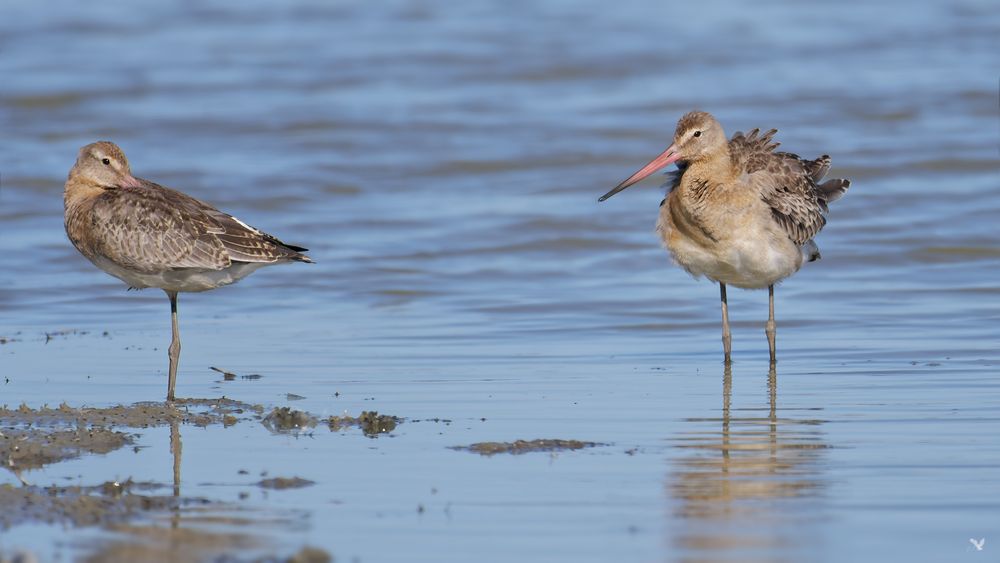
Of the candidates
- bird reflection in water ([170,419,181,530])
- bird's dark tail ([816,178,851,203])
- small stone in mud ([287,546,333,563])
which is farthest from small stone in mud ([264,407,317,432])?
bird's dark tail ([816,178,851,203])

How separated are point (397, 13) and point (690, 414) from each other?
18644 mm

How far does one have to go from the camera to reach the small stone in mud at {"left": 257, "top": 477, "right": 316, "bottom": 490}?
5.18m

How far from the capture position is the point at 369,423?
20.1 feet

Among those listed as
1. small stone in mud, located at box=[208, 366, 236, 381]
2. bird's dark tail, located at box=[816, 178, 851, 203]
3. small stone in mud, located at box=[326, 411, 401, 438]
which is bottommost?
small stone in mud, located at box=[326, 411, 401, 438]

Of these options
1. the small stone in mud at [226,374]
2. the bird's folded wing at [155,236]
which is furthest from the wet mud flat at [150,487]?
the bird's folded wing at [155,236]

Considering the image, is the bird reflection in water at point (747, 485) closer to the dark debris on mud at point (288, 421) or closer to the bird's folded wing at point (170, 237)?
the dark debris on mud at point (288, 421)

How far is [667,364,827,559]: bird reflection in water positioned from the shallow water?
18mm

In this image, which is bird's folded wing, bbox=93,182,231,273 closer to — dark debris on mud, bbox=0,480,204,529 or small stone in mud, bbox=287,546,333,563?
dark debris on mud, bbox=0,480,204,529

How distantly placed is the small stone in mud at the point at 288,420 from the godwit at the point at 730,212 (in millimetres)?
2755

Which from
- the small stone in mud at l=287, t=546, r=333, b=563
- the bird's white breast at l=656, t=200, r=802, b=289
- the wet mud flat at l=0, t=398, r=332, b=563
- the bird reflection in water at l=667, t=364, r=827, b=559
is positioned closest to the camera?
the small stone in mud at l=287, t=546, r=333, b=563

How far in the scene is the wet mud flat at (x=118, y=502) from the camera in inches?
173

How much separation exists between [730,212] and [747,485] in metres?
3.18

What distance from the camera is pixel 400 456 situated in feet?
18.6

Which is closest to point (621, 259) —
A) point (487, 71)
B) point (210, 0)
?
point (487, 71)
